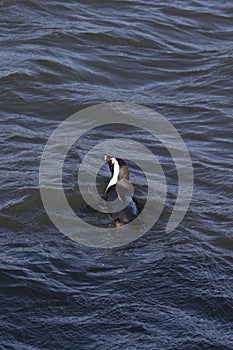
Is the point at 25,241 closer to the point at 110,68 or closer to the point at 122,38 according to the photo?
the point at 110,68

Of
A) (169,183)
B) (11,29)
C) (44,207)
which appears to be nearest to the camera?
(44,207)

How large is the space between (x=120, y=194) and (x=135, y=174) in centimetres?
82

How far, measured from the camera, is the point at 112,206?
10.3 metres

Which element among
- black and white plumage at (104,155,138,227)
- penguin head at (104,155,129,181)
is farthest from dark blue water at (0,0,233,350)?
penguin head at (104,155,129,181)

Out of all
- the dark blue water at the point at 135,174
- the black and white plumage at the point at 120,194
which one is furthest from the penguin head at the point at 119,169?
the dark blue water at the point at 135,174

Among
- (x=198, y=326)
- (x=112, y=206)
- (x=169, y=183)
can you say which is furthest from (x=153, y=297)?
(x=169, y=183)

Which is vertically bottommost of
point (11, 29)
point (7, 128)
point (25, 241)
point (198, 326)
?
point (198, 326)

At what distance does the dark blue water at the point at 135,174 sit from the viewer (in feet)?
25.9

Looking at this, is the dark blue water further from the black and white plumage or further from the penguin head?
the penguin head

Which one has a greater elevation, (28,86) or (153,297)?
(28,86)

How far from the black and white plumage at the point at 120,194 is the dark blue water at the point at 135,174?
14.5 inches

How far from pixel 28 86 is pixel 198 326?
6226 mm

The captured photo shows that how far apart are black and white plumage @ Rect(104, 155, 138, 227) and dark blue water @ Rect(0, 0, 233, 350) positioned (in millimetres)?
Result: 368

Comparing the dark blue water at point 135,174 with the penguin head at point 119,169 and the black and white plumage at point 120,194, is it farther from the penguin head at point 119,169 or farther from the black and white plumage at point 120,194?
the penguin head at point 119,169
